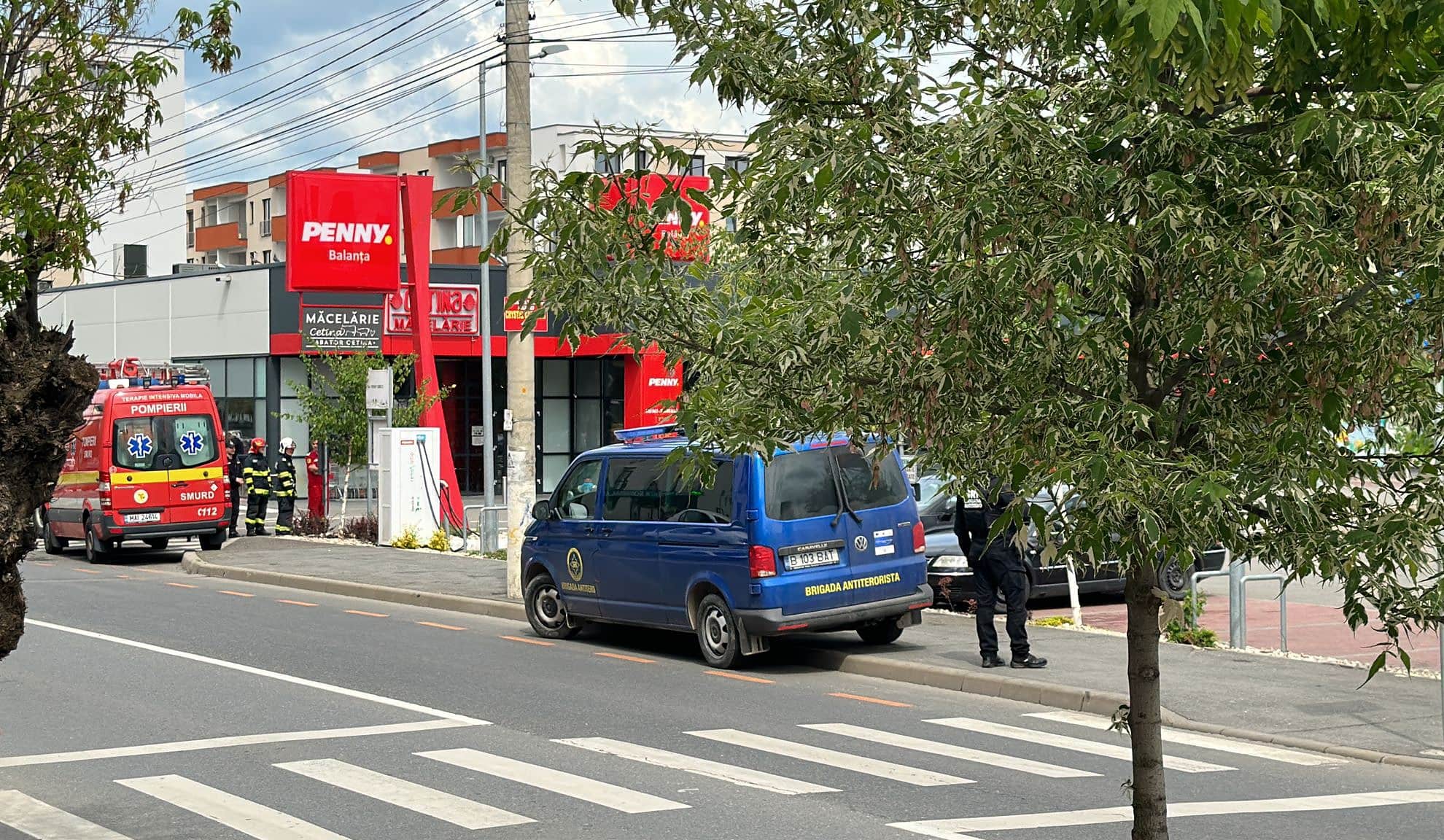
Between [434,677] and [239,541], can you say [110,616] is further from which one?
[239,541]

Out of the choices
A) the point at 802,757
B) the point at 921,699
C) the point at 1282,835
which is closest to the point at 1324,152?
the point at 1282,835

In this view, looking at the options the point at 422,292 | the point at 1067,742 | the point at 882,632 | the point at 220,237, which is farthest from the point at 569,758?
the point at 220,237

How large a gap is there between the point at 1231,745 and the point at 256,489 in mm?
23446

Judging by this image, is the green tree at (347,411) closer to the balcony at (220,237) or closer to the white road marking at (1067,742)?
the white road marking at (1067,742)

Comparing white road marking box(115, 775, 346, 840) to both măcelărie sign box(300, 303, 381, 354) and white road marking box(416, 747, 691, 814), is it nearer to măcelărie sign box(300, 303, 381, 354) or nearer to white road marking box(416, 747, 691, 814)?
white road marking box(416, 747, 691, 814)

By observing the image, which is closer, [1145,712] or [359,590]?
[1145,712]

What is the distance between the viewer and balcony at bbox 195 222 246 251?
83.5 m

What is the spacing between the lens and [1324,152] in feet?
14.1

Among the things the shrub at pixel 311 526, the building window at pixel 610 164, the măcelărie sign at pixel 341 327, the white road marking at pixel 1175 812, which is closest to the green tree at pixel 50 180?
the building window at pixel 610 164

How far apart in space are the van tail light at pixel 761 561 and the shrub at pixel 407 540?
14630 millimetres

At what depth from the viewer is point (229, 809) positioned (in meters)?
9.11

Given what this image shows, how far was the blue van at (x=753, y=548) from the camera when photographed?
14258mm

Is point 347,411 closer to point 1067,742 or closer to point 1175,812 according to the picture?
point 1067,742

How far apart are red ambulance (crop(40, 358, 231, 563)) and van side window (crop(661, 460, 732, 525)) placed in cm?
1512
